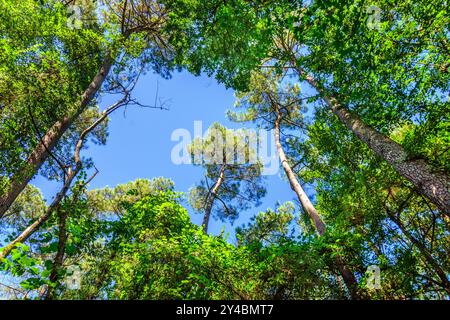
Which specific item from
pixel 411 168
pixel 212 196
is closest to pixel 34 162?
pixel 212 196

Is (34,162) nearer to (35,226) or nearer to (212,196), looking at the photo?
(35,226)

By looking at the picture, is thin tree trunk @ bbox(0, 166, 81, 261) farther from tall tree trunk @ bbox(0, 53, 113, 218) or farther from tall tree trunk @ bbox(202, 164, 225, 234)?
tall tree trunk @ bbox(202, 164, 225, 234)

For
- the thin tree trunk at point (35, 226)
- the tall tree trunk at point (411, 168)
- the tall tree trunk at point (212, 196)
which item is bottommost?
the thin tree trunk at point (35, 226)

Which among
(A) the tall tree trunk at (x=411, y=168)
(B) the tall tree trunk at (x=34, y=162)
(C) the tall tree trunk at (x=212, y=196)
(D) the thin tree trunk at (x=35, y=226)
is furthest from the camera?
(C) the tall tree trunk at (x=212, y=196)

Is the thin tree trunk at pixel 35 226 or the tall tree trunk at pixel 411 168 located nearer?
the thin tree trunk at pixel 35 226

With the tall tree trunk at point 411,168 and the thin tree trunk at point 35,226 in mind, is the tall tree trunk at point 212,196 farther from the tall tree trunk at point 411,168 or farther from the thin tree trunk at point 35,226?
the thin tree trunk at point 35,226

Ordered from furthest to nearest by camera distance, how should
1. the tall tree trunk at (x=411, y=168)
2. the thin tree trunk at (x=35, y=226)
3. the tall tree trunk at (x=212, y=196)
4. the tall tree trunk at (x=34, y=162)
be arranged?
the tall tree trunk at (x=212, y=196) → the tall tree trunk at (x=34, y=162) → the tall tree trunk at (x=411, y=168) → the thin tree trunk at (x=35, y=226)

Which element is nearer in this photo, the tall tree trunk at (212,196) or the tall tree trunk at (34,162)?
the tall tree trunk at (34,162)

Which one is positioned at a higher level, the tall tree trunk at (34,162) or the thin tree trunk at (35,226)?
the tall tree trunk at (34,162)

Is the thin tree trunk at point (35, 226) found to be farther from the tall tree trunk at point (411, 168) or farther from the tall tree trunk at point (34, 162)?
the tall tree trunk at point (411, 168)

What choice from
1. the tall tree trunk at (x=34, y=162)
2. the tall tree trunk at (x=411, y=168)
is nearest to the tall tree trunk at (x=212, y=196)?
the tall tree trunk at (x=34, y=162)

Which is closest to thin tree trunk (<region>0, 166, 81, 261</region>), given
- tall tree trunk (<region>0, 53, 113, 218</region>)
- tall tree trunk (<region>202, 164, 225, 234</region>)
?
tall tree trunk (<region>0, 53, 113, 218</region>)

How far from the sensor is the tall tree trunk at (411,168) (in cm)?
466

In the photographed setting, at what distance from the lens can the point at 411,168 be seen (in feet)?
17.6
